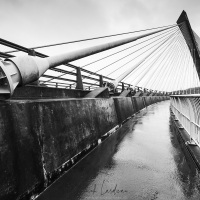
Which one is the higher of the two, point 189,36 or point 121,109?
point 189,36

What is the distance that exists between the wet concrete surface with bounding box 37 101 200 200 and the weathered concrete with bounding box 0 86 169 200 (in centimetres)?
35

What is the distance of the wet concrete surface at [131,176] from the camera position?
2949mm

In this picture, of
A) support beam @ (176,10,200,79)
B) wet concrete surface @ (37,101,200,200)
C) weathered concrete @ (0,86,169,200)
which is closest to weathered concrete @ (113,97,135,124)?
wet concrete surface @ (37,101,200,200)

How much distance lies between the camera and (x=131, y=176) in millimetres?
3625

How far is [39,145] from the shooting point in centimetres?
315

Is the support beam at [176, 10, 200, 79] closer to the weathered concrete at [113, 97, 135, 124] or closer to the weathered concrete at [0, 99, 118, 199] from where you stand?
the weathered concrete at [113, 97, 135, 124]

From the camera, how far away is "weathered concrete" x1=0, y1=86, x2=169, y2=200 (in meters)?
2.50

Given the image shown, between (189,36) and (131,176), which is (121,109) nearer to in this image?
(131,176)

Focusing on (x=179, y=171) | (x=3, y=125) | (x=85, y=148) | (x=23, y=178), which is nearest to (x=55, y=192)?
(x=23, y=178)

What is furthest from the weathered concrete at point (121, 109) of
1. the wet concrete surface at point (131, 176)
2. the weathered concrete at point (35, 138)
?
the weathered concrete at point (35, 138)

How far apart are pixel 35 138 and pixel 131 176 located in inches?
76.9

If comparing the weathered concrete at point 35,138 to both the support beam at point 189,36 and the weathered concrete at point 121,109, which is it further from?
the support beam at point 189,36

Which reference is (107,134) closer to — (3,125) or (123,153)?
(123,153)

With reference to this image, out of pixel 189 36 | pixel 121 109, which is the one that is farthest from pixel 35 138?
pixel 189 36
